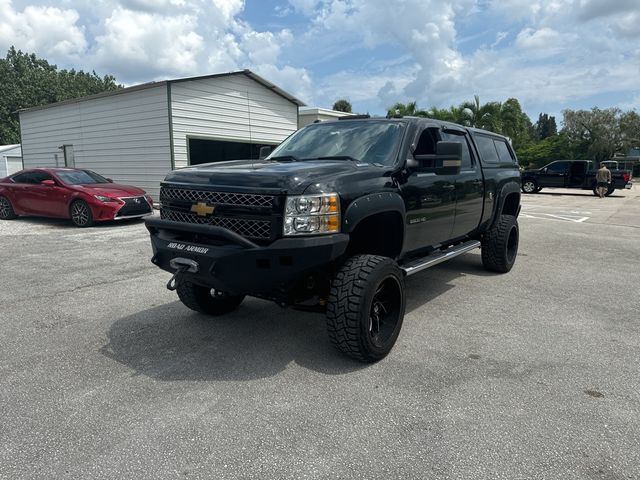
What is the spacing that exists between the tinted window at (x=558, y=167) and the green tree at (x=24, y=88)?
49362mm

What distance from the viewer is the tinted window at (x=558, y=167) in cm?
2370

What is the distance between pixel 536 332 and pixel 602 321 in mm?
882

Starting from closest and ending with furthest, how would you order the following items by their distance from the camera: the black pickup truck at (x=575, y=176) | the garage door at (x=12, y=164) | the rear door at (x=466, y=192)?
1. the rear door at (x=466, y=192)
2. the black pickup truck at (x=575, y=176)
3. the garage door at (x=12, y=164)

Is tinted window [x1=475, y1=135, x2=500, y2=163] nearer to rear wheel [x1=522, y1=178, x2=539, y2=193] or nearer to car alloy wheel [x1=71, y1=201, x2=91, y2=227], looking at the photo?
car alloy wheel [x1=71, y1=201, x2=91, y2=227]

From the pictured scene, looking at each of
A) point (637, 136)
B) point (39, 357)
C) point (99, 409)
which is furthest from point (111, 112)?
point (637, 136)

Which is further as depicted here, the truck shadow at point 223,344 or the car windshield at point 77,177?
the car windshield at point 77,177

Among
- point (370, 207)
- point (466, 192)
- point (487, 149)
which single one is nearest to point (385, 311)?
point (370, 207)

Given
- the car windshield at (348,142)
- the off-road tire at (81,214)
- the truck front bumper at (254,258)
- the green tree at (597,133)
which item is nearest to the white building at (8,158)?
the off-road tire at (81,214)

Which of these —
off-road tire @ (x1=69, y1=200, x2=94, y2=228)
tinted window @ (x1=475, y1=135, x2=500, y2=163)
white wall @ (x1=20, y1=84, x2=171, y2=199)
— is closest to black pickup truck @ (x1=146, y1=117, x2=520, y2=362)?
tinted window @ (x1=475, y1=135, x2=500, y2=163)

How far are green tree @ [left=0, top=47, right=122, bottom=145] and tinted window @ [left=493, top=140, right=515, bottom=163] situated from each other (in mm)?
53700

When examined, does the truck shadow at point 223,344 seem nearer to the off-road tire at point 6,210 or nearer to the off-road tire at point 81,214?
the off-road tire at point 81,214

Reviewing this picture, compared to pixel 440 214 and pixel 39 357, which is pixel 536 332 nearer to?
pixel 440 214

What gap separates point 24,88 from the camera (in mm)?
53188

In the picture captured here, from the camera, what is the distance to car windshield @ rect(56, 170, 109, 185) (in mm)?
11242
